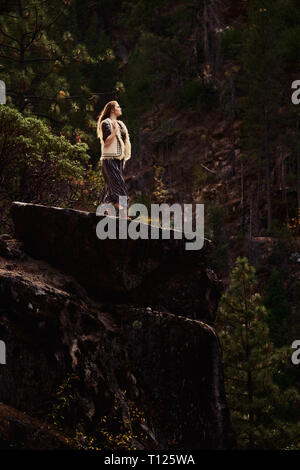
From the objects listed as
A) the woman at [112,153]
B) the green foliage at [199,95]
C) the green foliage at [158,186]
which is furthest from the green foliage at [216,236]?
the woman at [112,153]

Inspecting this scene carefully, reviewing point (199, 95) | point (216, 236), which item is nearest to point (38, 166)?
point (216, 236)

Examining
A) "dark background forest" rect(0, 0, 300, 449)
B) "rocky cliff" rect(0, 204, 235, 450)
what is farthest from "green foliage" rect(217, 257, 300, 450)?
"rocky cliff" rect(0, 204, 235, 450)

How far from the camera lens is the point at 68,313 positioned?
1246 centimetres

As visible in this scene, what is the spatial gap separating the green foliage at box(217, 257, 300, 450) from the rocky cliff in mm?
4134

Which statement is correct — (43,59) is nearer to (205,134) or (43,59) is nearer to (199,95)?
(205,134)

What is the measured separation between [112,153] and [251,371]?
7712mm

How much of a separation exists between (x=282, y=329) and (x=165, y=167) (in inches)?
819

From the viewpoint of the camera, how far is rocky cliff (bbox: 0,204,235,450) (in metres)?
11.3

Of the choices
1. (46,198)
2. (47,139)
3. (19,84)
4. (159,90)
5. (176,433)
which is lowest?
(176,433)

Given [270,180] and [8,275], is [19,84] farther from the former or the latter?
[270,180]

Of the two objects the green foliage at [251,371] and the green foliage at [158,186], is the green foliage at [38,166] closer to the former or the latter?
the green foliage at [251,371]

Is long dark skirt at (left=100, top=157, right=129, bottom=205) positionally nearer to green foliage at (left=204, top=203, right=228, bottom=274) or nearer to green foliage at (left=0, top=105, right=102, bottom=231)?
green foliage at (left=0, top=105, right=102, bottom=231)

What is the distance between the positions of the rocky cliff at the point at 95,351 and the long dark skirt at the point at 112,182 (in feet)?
4.90

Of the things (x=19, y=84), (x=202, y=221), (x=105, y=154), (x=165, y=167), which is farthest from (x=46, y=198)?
(x=165, y=167)
